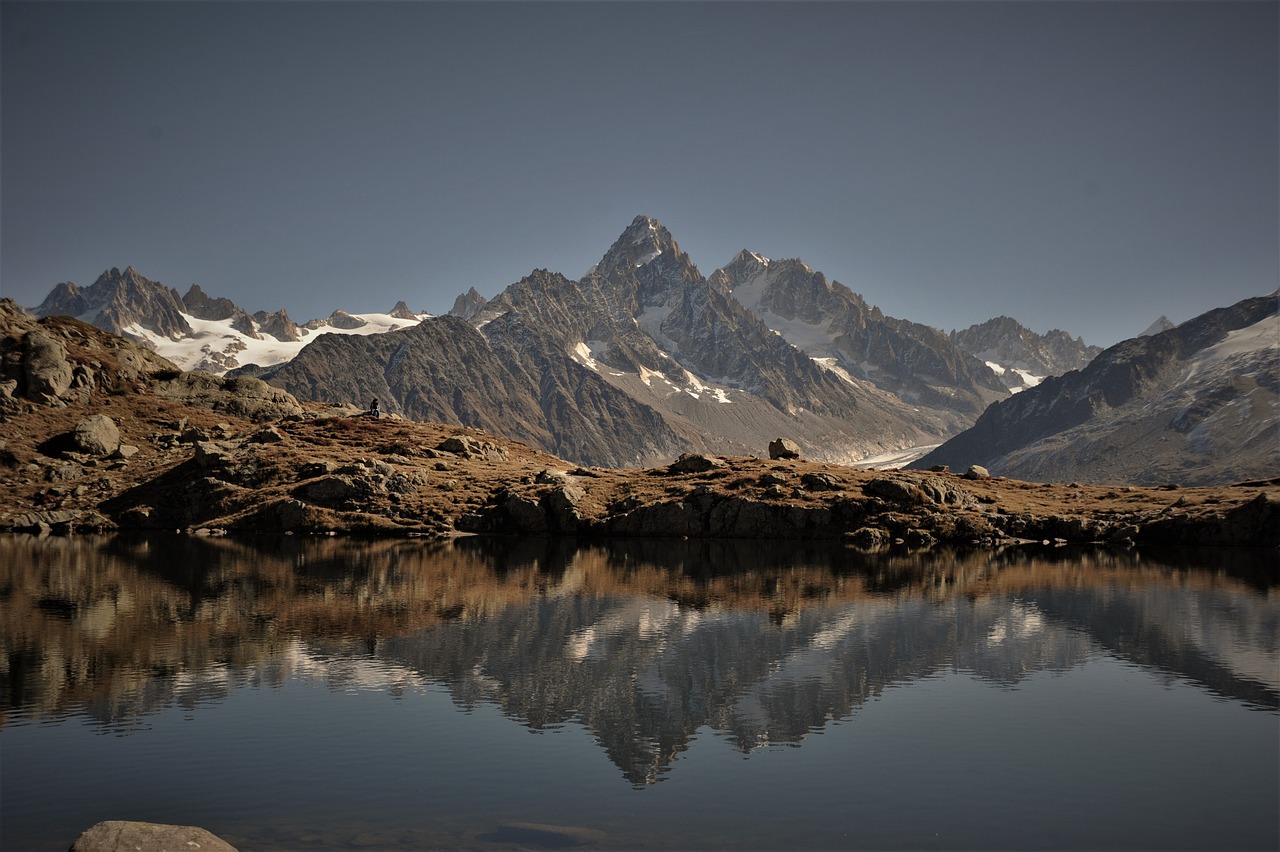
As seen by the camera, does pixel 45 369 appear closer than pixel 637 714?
No

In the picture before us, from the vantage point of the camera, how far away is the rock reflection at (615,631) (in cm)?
3928

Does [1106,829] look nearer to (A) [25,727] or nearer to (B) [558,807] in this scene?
(B) [558,807]

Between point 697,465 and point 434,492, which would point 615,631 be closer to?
point 434,492

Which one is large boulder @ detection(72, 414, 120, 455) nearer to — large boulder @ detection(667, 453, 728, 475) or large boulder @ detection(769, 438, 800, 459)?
large boulder @ detection(667, 453, 728, 475)

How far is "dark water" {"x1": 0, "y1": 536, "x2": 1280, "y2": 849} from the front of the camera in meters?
26.5

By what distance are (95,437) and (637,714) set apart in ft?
401

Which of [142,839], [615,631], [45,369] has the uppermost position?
[45,369]

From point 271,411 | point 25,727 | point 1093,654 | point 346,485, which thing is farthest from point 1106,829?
point 271,411


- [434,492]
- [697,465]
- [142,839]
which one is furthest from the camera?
[697,465]

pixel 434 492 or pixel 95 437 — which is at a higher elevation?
pixel 95 437

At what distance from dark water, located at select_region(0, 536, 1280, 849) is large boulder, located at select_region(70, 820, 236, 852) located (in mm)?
2050

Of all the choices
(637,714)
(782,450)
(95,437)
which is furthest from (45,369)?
(637,714)

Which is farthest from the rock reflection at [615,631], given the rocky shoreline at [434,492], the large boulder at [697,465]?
the large boulder at [697,465]

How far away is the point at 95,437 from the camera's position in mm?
134625
